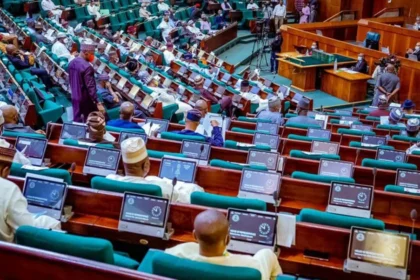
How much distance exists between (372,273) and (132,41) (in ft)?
32.5

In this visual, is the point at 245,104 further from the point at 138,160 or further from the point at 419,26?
the point at 419,26

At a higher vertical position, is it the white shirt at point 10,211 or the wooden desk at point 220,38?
the white shirt at point 10,211

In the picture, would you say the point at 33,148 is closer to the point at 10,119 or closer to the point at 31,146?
the point at 31,146

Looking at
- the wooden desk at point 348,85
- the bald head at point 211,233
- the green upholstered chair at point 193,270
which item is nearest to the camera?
the green upholstered chair at point 193,270

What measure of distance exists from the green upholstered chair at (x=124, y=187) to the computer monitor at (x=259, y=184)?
753 mm

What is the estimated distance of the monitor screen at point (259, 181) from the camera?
3.33 meters

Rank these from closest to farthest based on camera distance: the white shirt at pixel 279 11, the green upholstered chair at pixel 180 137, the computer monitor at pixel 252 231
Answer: the computer monitor at pixel 252 231
the green upholstered chair at pixel 180 137
the white shirt at pixel 279 11

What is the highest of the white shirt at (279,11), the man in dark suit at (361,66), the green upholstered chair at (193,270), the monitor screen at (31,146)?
the white shirt at (279,11)

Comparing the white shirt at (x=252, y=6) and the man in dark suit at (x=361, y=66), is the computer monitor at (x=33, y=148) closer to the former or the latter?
the man in dark suit at (x=361, y=66)

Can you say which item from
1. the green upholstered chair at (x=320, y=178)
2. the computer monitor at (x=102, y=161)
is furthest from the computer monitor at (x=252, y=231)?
the computer monitor at (x=102, y=161)

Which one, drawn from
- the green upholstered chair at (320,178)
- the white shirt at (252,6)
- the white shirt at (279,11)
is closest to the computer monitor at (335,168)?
the green upholstered chair at (320,178)

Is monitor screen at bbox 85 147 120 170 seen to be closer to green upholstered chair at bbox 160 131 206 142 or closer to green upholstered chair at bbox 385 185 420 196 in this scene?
green upholstered chair at bbox 160 131 206 142

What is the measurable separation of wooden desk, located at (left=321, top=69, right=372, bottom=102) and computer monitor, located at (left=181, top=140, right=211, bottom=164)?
268 inches

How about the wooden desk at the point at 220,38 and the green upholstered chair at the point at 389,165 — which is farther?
the wooden desk at the point at 220,38
